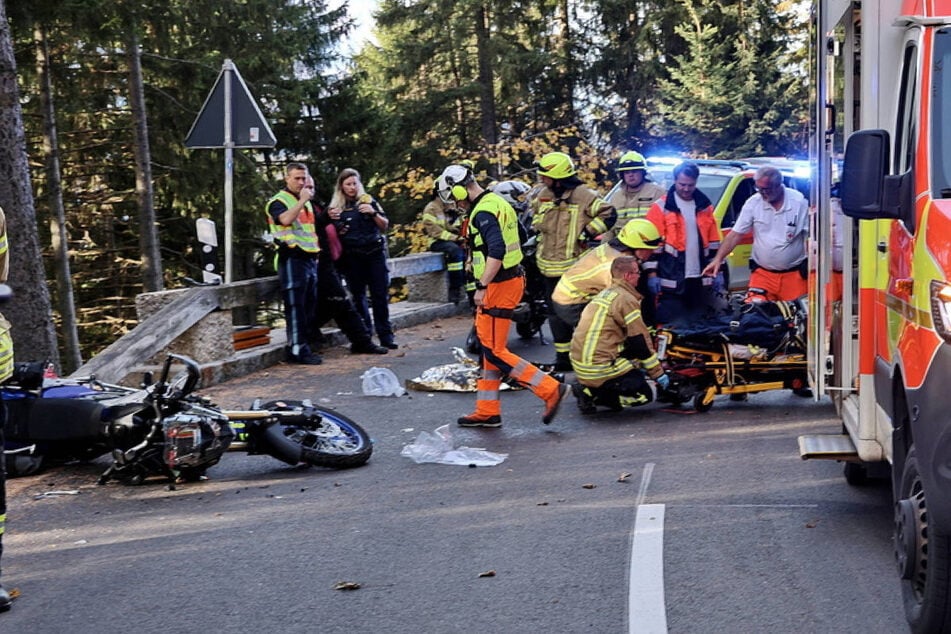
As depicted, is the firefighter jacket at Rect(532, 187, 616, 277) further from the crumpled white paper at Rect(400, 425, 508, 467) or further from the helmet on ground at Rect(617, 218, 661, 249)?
the crumpled white paper at Rect(400, 425, 508, 467)

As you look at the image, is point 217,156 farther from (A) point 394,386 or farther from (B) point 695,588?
(B) point 695,588

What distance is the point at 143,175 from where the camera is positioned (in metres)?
23.1

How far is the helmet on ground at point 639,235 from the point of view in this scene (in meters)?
9.98

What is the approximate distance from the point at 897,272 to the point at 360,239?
29.8 feet

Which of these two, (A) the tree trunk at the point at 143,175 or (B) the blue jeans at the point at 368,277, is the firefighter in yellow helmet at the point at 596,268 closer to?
(B) the blue jeans at the point at 368,277

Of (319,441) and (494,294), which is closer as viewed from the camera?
(319,441)

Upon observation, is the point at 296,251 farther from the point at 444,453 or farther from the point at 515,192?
the point at 444,453

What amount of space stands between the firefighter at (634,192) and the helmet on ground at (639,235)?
2.65 meters

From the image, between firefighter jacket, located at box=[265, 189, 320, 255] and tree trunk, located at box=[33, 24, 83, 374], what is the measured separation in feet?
28.6

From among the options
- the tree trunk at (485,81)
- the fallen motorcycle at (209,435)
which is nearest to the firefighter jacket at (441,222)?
the fallen motorcycle at (209,435)

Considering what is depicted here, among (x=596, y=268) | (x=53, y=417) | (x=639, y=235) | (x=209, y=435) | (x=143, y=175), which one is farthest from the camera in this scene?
(x=143, y=175)

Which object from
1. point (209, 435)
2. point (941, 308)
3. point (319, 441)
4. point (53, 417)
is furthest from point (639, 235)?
point (941, 308)

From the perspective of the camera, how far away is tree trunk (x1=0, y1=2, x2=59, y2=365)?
35.7 feet

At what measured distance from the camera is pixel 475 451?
333 inches
